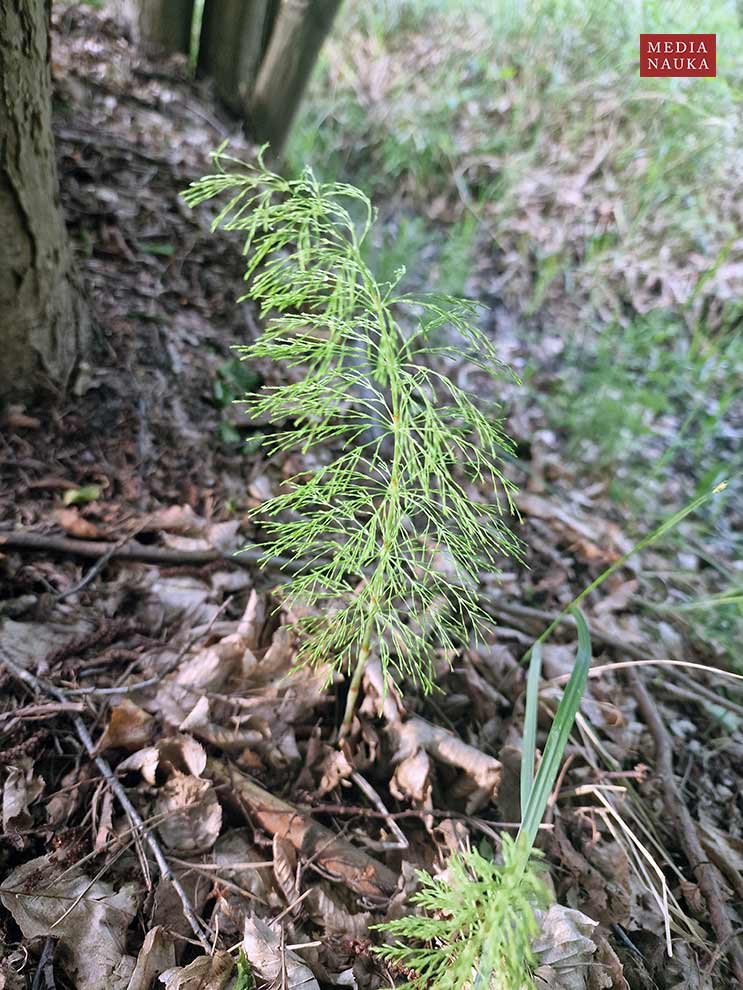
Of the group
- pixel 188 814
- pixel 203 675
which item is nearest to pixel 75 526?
pixel 203 675

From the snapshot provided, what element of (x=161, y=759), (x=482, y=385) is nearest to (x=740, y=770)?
(x=161, y=759)

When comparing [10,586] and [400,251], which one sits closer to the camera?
[10,586]

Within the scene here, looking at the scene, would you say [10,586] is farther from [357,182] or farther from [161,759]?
[357,182]

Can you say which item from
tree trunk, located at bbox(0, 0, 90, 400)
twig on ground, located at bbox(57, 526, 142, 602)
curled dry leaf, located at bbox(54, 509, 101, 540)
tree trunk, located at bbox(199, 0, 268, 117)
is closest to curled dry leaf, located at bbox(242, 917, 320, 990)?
twig on ground, located at bbox(57, 526, 142, 602)

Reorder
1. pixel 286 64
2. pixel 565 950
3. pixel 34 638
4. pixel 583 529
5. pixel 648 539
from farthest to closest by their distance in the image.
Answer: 1. pixel 286 64
2. pixel 583 529
3. pixel 34 638
4. pixel 648 539
5. pixel 565 950

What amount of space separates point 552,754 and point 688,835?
82cm

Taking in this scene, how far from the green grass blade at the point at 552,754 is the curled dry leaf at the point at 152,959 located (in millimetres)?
690

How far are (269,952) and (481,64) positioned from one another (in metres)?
5.85

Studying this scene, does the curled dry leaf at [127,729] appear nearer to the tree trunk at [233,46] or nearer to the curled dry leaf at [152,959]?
the curled dry leaf at [152,959]

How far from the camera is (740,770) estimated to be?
6.42 ft

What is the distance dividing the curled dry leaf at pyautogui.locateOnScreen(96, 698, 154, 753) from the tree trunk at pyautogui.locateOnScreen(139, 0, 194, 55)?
10.9 ft

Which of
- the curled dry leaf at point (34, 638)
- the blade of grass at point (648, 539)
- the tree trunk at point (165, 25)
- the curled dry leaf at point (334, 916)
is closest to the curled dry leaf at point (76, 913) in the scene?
the curled dry leaf at point (334, 916)

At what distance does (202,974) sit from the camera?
112cm

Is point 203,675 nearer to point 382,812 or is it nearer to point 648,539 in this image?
point 382,812
